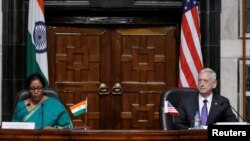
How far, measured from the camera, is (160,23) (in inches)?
431

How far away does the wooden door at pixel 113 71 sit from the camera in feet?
35.7

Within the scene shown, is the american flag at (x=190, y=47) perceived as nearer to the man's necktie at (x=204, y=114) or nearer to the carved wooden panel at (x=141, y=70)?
the carved wooden panel at (x=141, y=70)

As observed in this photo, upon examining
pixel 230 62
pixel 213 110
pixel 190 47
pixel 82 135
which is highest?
pixel 190 47

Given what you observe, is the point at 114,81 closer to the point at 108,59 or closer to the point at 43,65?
the point at 108,59

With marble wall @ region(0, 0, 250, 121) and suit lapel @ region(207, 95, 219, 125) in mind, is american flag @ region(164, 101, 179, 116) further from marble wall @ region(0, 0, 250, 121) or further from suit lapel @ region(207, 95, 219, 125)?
marble wall @ region(0, 0, 250, 121)

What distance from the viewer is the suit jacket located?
28.4 feet

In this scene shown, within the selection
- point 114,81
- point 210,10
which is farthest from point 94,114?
point 210,10

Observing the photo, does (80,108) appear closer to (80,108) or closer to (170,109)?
(80,108)

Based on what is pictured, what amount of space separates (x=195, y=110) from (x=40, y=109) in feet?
4.88

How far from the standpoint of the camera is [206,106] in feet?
28.7

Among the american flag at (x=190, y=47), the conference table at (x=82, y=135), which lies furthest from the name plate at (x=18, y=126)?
the american flag at (x=190, y=47)

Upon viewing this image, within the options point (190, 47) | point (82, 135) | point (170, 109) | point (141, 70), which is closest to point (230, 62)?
point (190, 47)

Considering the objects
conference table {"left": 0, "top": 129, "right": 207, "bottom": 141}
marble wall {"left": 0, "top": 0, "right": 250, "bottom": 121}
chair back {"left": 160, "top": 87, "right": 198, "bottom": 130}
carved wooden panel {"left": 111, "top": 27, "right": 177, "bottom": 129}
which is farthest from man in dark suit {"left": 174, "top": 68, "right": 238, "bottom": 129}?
carved wooden panel {"left": 111, "top": 27, "right": 177, "bottom": 129}

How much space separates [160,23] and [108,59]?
29.9 inches
